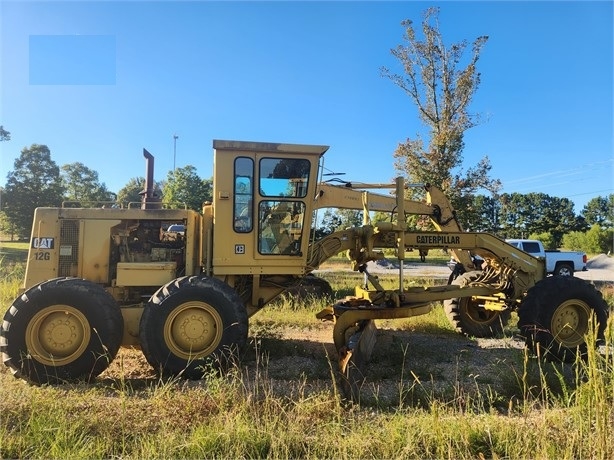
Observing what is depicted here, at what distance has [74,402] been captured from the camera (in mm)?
4664

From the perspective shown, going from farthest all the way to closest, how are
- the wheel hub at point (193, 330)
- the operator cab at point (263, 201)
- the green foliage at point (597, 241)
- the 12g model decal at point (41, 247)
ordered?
the green foliage at point (597, 241)
the 12g model decal at point (41, 247)
the operator cab at point (263, 201)
the wheel hub at point (193, 330)

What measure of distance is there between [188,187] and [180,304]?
3183cm

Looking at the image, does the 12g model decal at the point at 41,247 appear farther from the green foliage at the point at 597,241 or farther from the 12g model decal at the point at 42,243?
the green foliage at the point at 597,241

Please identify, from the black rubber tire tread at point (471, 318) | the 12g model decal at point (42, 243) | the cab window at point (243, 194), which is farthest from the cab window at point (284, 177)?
the black rubber tire tread at point (471, 318)

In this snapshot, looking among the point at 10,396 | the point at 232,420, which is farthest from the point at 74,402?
the point at 232,420

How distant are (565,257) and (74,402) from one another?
2479cm

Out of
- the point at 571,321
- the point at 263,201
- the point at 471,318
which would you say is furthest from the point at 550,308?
the point at 263,201

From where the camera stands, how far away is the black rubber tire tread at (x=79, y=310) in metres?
5.46

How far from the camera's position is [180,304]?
19.0 feet

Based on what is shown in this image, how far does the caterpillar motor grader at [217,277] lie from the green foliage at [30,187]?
39.6 metres

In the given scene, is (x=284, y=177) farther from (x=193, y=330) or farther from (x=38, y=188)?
(x=38, y=188)

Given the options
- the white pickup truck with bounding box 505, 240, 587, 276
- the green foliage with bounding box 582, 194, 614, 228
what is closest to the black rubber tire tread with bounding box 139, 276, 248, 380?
the white pickup truck with bounding box 505, 240, 587, 276

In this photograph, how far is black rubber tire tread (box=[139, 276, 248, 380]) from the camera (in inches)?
224

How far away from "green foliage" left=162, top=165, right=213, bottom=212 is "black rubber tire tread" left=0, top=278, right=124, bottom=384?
29.6 m
